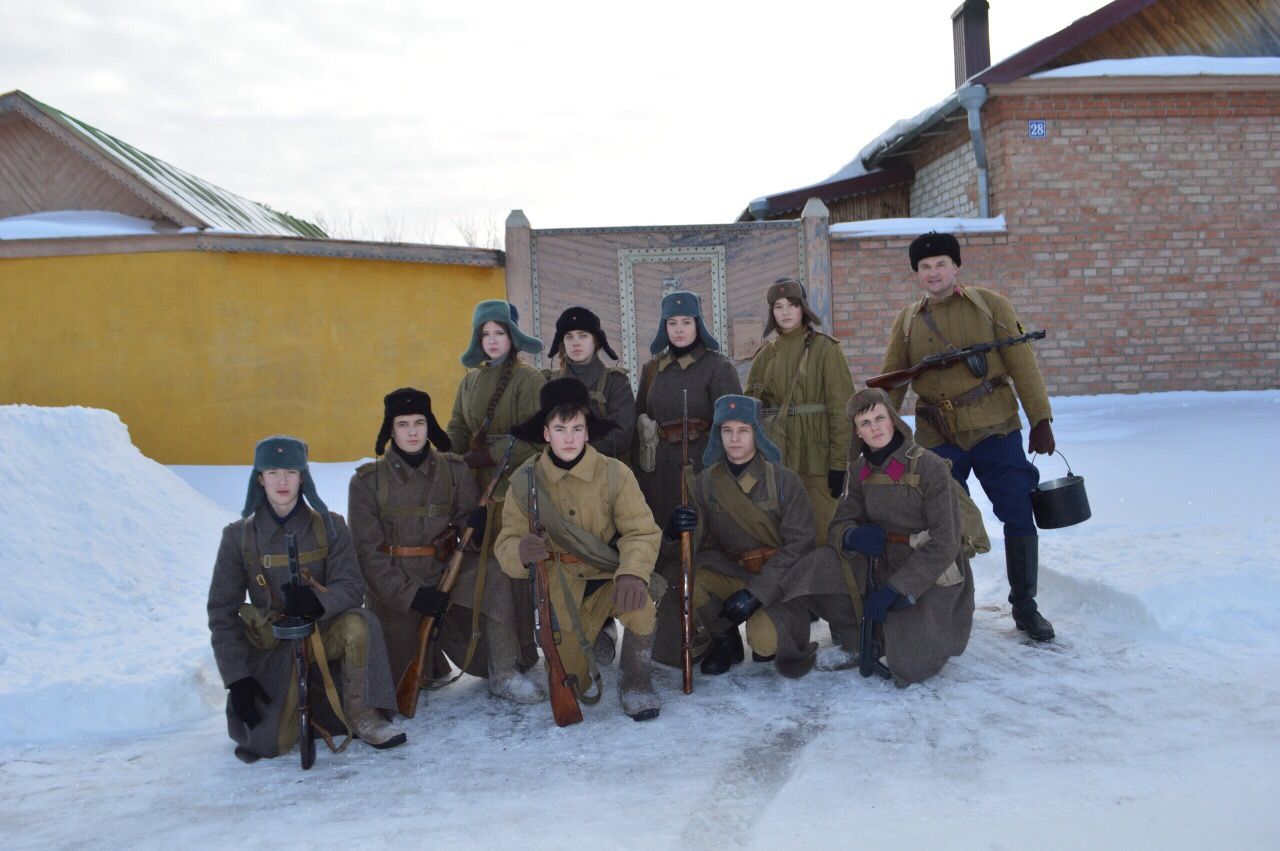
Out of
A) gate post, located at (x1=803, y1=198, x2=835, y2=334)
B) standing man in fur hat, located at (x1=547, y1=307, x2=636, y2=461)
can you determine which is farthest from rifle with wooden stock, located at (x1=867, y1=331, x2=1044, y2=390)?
gate post, located at (x1=803, y1=198, x2=835, y2=334)

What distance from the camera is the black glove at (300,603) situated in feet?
11.2

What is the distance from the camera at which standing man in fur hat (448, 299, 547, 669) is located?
4.58m

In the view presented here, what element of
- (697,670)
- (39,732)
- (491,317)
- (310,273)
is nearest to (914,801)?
(697,670)

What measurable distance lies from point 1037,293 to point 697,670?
7.16 metres

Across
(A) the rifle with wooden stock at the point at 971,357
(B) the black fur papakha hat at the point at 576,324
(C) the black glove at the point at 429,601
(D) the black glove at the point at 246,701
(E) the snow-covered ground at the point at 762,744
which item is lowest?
(E) the snow-covered ground at the point at 762,744

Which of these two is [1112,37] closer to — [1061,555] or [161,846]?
[1061,555]

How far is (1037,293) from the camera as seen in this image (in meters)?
9.91

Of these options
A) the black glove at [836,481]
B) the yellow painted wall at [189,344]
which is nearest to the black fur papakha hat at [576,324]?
the black glove at [836,481]

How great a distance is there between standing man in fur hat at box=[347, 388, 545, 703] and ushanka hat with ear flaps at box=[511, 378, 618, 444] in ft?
1.24

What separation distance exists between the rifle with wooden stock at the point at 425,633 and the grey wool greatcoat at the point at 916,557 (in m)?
1.48

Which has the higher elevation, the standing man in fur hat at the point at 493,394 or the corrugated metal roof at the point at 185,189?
the corrugated metal roof at the point at 185,189

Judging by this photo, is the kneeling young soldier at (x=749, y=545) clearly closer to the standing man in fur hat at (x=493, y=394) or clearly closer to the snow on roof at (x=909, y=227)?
the standing man in fur hat at (x=493, y=394)

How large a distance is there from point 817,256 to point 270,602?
7081mm

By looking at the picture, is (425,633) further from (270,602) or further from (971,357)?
(971,357)
